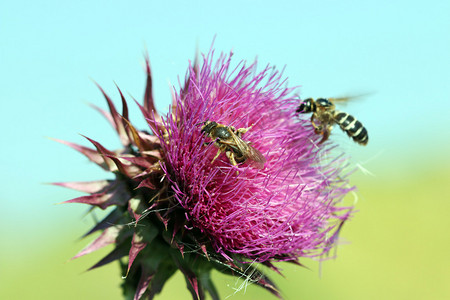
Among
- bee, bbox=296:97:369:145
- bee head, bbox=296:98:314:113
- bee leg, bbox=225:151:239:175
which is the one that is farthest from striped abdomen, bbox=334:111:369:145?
bee leg, bbox=225:151:239:175

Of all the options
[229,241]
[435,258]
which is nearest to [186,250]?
[229,241]

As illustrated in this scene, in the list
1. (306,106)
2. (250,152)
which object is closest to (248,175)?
(250,152)

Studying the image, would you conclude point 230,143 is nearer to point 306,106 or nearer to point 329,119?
point 306,106

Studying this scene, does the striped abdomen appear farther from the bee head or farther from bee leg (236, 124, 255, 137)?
bee leg (236, 124, 255, 137)

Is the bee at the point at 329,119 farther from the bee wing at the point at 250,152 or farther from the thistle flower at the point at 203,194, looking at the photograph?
the bee wing at the point at 250,152

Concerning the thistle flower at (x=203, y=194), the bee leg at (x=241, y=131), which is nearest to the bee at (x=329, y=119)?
the thistle flower at (x=203, y=194)

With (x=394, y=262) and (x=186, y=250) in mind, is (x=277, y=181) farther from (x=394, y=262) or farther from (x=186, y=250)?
(x=394, y=262)

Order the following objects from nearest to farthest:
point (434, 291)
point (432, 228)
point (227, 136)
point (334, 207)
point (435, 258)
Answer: point (227, 136) < point (334, 207) < point (434, 291) < point (435, 258) < point (432, 228)
